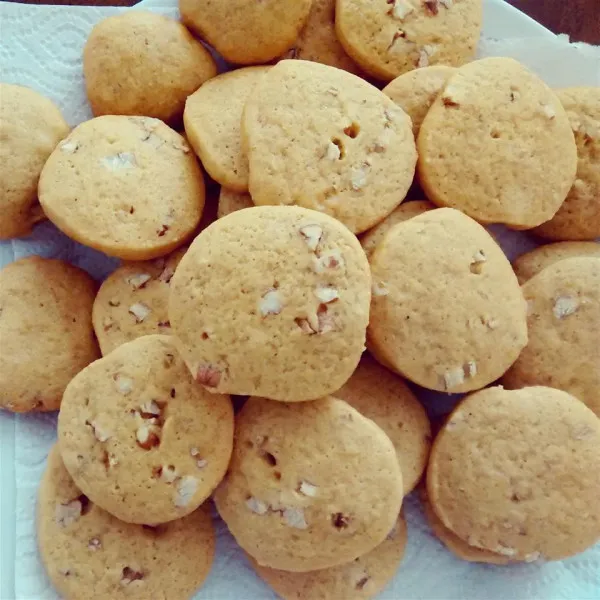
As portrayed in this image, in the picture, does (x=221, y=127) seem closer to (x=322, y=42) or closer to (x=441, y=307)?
(x=322, y=42)

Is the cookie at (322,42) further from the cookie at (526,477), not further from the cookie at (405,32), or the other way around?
the cookie at (526,477)

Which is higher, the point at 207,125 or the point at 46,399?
the point at 207,125

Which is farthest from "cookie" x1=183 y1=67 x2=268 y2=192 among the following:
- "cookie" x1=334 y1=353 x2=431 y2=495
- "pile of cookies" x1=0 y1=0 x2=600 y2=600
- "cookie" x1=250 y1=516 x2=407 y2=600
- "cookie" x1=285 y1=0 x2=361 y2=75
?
"cookie" x1=250 y1=516 x2=407 y2=600

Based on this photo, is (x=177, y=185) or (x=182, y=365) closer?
(x=182, y=365)

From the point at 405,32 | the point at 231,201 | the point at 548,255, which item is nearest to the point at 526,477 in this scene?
the point at 548,255

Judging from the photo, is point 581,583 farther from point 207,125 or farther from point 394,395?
point 207,125

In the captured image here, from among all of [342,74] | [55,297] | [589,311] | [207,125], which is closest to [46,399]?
[55,297]
